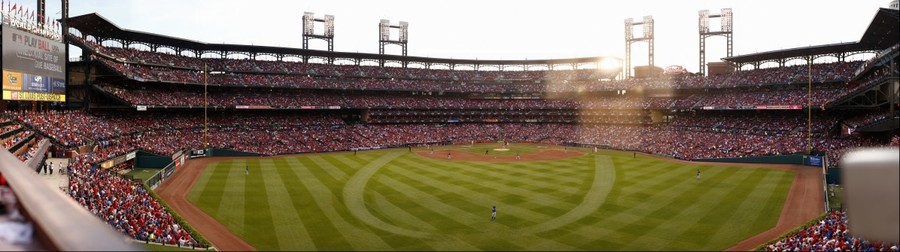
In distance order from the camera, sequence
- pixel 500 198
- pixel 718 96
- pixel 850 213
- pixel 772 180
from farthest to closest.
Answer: pixel 718 96, pixel 772 180, pixel 500 198, pixel 850 213

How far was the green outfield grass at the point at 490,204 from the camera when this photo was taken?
2334cm

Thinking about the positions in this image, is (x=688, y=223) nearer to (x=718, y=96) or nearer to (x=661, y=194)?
(x=661, y=194)

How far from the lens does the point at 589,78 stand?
321ft

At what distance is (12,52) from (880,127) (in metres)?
71.0

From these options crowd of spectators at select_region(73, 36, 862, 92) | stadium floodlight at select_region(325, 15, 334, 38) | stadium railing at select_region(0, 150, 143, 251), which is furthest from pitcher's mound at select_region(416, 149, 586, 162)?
stadium railing at select_region(0, 150, 143, 251)

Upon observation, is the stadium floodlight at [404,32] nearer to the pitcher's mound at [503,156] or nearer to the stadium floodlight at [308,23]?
the stadium floodlight at [308,23]

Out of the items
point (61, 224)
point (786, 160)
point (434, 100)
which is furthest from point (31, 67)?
point (786, 160)

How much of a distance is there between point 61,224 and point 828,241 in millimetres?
25393

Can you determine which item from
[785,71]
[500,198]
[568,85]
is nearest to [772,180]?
[500,198]

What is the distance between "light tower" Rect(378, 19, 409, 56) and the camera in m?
95.9

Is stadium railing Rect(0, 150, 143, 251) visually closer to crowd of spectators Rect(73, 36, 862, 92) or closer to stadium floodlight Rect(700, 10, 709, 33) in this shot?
crowd of spectators Rect(73, 36, 862, 92)

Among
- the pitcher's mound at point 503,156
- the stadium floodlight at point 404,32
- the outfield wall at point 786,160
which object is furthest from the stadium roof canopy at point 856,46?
the stadium floodlight at point 404,32

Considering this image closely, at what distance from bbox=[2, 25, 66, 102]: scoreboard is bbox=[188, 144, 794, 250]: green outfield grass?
47.6 feet

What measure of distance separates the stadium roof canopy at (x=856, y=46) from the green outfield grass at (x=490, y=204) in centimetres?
1446
